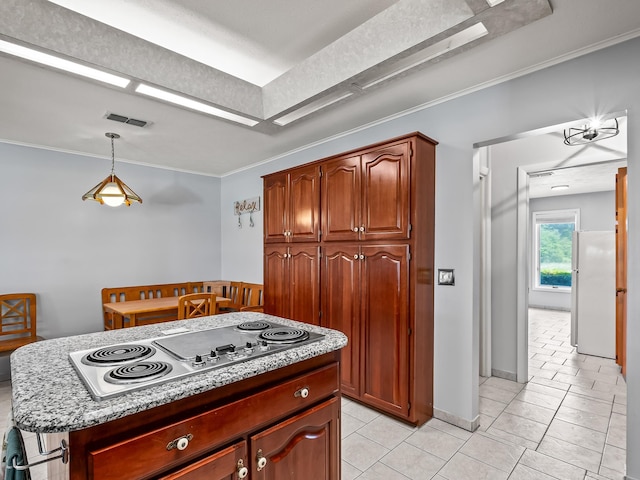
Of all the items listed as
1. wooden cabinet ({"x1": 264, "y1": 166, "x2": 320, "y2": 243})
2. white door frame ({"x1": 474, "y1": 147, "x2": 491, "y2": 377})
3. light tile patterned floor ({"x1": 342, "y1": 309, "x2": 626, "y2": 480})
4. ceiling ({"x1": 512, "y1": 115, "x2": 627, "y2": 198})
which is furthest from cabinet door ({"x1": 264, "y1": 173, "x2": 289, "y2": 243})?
ceiling ({"x1": 512, "y1": 115, "x2": 627, "y2": 198})

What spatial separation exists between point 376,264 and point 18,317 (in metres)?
3.97

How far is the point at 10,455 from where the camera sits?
0.86 m

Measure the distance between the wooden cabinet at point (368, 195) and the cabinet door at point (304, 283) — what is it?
0.93ft

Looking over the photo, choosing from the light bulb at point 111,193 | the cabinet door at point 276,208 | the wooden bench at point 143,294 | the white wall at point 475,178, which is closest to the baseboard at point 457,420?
the white wall at point 475,178

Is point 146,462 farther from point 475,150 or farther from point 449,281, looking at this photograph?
point 475,150

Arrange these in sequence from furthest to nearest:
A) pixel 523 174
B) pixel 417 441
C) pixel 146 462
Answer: pixel 523 174, pixel 417 441, pixel 146 462

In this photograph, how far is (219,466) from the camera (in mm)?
1157

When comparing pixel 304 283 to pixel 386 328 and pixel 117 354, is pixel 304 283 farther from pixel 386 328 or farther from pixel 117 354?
pixel 117 354

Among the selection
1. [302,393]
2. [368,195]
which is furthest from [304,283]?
[302,393]

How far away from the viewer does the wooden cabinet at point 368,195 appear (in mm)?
2568

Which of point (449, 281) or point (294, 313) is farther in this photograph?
point (294, 313)

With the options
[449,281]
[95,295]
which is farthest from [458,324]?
[95,295]

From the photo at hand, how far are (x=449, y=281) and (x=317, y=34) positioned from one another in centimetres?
202

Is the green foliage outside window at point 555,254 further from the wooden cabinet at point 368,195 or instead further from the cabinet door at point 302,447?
the cabinet door at point 302,447
